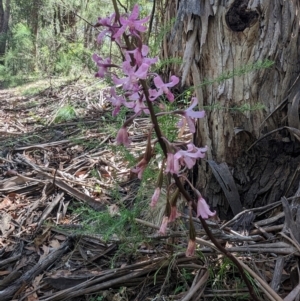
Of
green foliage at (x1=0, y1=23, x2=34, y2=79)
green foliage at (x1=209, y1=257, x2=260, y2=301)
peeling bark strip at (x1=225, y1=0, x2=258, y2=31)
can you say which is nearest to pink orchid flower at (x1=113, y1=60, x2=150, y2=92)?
green foliage at (x1=209, y1=257, x2=260, y2=301)

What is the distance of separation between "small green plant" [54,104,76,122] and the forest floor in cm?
122

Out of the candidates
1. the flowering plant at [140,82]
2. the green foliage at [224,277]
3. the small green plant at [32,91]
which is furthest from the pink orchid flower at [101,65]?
the small green plant at [32,91]

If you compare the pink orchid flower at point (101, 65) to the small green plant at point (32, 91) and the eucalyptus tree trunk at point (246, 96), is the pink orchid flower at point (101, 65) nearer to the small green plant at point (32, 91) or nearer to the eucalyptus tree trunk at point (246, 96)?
the eucalyptus tree trunk at point (246, 96)

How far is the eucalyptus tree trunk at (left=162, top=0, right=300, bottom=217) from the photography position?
7.18 ft

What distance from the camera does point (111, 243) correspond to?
2111 mm

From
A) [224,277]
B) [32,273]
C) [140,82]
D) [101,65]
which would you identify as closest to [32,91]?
[32,273]

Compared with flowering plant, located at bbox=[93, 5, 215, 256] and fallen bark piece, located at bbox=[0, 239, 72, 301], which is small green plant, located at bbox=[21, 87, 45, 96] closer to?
fallen bark piece, located at bbox=[0, 239, 72, 301]

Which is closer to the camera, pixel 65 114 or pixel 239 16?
pixel 239 16

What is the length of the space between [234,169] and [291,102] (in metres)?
0.47

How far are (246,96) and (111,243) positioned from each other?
3.46 ft

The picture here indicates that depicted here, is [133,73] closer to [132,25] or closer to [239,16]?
[132,25]

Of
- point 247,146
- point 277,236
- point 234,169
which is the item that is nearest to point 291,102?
point 247,146

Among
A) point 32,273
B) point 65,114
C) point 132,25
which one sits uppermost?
point 132,25

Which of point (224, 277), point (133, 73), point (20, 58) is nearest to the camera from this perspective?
point (133, 73)
